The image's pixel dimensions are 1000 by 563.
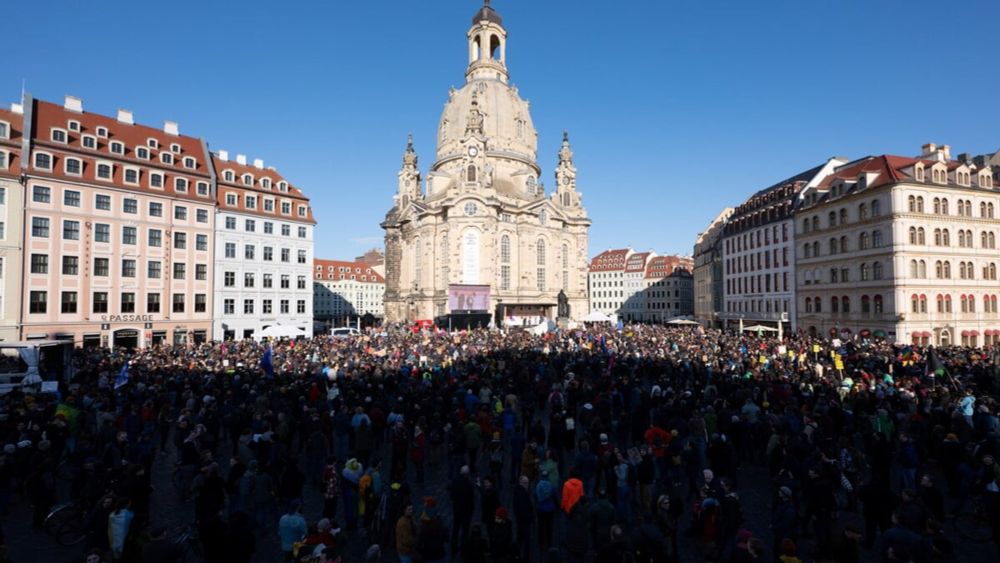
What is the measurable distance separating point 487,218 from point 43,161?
44.1m

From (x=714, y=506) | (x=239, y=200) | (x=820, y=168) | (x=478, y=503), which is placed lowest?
(x=478, y=503)

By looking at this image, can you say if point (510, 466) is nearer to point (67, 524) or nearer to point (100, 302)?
point (67, 524)

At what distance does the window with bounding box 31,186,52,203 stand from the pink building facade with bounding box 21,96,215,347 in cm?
5

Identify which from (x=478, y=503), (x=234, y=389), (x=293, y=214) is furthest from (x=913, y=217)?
(x=293, y=214)

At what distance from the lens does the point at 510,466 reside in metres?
14.0

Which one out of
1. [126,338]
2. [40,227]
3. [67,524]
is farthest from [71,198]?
[67,524]

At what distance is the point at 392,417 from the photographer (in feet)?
45.3

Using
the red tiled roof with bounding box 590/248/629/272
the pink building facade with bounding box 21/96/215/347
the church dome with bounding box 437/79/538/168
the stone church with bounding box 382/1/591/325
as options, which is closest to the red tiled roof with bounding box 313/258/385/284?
the stone church with bounding box 382/1/591/325

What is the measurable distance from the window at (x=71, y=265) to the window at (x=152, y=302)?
15.7 feet

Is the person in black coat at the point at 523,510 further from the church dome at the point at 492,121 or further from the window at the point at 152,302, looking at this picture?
the church dome at the point at 492,121

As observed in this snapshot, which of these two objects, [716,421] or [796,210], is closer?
[716,421]

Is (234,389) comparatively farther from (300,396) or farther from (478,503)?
(478,503)

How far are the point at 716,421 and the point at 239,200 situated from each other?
46144mm

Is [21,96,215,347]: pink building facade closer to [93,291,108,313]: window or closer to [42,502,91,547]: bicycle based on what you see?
[93,291,108,313]: window
